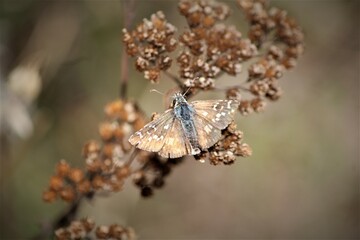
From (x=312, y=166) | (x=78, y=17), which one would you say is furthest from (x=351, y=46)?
(x=78, y=17)

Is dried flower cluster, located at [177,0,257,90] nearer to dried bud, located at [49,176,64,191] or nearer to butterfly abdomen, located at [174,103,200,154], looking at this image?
butterfly abdomen, located at [174,103,200,154]

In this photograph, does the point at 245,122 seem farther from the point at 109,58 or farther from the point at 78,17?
the point at 78,17

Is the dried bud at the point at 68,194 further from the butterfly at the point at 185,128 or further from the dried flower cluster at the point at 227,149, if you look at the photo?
the dried flower cluster at the point at 227,149

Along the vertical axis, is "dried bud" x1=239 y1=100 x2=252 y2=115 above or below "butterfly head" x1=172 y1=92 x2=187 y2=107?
above

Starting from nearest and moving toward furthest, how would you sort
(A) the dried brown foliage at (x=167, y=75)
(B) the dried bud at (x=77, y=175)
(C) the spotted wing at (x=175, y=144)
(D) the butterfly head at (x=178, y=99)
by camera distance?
1. (C) the spotted wing at (x=175, y=144)
2. (D) the butterfly head at (x=178, y=99)
3. (A) the dried brown foliage at (x=167, y=75)
4. (B) the dried bud at (x=77, y=175)

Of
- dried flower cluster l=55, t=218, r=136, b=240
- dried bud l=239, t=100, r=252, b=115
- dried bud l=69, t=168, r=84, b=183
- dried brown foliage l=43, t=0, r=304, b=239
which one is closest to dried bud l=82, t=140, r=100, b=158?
dried brown foliage l=43, t=0, r=304, b=239

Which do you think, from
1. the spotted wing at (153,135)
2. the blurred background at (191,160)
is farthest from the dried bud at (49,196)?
the blurred background at (191,160)
